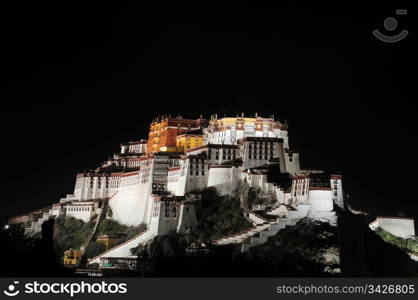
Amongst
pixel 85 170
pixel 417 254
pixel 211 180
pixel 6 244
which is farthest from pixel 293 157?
pixel 6 244

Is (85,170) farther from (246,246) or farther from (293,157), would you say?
(246,246)

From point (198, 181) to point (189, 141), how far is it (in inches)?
464

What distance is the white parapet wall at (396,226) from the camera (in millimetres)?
65162

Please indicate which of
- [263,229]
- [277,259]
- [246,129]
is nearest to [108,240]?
[246,129]

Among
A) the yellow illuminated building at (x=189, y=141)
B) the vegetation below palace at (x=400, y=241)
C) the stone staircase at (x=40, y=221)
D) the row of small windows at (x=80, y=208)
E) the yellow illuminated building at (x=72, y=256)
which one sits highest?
the yellow illuminated building at (x=189, y=141)

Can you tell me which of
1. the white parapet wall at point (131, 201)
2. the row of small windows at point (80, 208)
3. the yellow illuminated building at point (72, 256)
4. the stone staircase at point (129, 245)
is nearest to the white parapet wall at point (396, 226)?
the stone staircase at point (129, 245)

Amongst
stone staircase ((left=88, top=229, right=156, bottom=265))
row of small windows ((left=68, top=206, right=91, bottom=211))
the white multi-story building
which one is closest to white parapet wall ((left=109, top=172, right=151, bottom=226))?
row of small windows ((left=68, top=206, right=91, bottom=211))

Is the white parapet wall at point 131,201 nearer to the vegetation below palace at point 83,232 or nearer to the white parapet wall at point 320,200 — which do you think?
the vegetation below palace at point 83,232

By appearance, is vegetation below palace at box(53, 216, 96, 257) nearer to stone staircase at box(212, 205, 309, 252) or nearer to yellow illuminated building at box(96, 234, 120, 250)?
yellow illuminated building at box(96, 234, 120, 250)

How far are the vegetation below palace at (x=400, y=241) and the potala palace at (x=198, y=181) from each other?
7093 millimetres

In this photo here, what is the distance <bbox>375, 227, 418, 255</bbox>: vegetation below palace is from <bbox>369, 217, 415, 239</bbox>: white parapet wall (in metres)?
0.48

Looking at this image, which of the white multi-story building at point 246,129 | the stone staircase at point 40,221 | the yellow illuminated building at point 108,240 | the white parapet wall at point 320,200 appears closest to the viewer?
the white parapet wall at point 320,200

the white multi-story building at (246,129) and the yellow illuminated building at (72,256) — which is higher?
the white multi-story building at (246,129)

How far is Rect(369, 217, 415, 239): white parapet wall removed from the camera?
6516 centimetres
